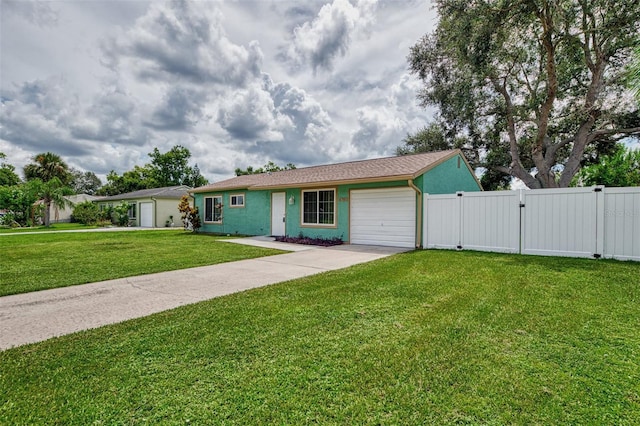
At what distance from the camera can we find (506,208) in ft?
27.2

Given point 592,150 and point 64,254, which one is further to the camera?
point 592,150

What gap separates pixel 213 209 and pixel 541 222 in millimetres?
15519

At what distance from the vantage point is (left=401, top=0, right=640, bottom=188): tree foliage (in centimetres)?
1198

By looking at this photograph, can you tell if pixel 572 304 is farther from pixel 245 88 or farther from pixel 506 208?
pixel 245 88

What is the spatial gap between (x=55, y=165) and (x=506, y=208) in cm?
4288

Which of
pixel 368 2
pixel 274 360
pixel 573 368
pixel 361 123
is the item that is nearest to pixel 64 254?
pixel 274 360

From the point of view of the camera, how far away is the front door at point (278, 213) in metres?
14.0

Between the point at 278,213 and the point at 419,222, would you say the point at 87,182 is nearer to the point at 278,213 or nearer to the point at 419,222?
the point at 278,213

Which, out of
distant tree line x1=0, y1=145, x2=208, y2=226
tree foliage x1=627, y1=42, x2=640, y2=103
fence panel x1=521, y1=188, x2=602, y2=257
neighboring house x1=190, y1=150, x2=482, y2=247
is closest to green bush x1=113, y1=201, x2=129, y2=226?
distant tree line x1=0, y1=145, x2=208, y2=226

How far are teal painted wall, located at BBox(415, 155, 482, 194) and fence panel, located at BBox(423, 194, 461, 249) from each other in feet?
2.48

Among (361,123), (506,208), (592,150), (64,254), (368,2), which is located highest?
(368,2)

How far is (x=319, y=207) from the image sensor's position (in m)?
12.5

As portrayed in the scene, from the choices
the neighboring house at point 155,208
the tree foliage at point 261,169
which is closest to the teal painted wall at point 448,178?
the neighboring house at point 155,208

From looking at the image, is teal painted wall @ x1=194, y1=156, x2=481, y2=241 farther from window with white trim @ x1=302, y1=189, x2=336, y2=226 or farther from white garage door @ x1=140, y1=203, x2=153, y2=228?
white garage door @ x1=140, y1=203, x2=153, y2=228
